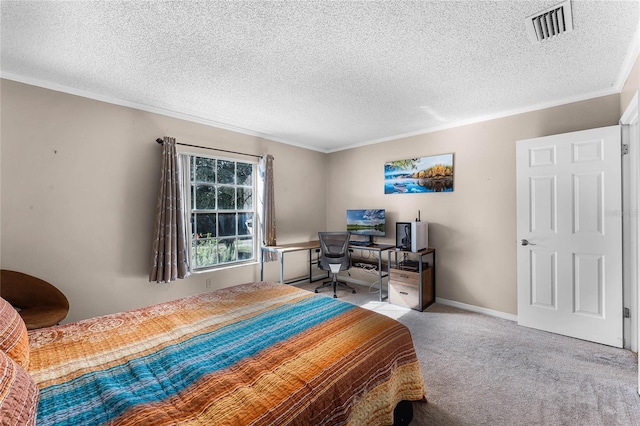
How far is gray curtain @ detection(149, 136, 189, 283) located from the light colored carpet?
2.75 metres

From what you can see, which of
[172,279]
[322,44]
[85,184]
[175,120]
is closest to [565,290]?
[322,44]

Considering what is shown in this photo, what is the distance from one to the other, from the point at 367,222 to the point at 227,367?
3.47 m

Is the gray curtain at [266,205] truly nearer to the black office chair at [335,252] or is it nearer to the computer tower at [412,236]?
the black office chair at [335,252]

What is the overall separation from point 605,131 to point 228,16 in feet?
Result: 11.1

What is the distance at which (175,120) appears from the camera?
3.37 meters

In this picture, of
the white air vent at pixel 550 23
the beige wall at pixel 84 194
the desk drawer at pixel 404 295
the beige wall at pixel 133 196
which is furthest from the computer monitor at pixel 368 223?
the white air vent at pixel 550 23

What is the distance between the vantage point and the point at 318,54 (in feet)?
6.88

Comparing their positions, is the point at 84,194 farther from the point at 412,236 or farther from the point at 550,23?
the point at 550,23

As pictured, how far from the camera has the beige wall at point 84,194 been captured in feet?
7.97

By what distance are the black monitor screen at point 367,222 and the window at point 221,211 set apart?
1.61 metres

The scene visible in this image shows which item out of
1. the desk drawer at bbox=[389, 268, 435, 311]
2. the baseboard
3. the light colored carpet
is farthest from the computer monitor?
the light colored carpet

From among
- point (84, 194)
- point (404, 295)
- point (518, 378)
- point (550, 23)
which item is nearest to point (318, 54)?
point (550, 23)

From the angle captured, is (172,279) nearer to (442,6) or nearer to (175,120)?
(175,120)

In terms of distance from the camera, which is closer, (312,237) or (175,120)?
(175,120)
